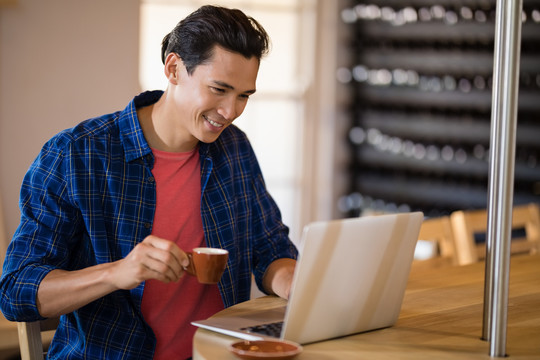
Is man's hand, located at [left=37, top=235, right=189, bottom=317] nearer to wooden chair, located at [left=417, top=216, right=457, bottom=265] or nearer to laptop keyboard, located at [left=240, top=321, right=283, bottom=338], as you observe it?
laptop keyboard, located at [left=240, top=321, right=283, bottom=338]

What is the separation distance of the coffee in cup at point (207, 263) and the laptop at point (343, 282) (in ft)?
0.30

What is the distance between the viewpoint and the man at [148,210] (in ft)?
5.16

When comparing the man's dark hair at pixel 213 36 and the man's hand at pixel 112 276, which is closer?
the man's hand at pixel 112 276

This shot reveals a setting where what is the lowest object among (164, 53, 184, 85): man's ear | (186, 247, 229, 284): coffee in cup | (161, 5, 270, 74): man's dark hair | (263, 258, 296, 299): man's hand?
(263, 258, 296, 299): man's hand

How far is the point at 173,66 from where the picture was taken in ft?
5.95

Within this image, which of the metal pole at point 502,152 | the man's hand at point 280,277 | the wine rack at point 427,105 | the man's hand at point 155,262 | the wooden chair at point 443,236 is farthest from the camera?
the wine rack at point 427,105

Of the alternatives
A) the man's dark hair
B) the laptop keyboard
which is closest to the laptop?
the laptop keyboard

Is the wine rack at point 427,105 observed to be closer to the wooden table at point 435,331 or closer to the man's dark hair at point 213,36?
the wooden table at point 435,331

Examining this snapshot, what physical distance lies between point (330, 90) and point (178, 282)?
3.22 m

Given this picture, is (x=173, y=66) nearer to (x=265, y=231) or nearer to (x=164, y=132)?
(x=164, y=132)

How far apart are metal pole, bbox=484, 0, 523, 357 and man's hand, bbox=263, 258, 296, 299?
0.55m

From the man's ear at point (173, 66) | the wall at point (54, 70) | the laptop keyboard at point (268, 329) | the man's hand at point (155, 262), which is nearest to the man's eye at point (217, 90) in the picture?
the man's ear at point (173, 66)

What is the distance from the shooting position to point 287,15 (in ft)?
15.1

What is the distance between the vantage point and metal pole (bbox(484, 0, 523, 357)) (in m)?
1.24
